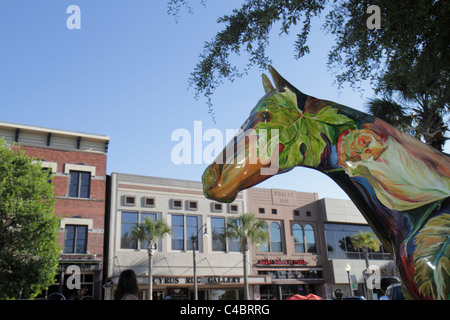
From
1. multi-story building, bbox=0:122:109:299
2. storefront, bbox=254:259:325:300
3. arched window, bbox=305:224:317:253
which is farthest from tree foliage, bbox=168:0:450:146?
arched window, bbox=305:224:317:253

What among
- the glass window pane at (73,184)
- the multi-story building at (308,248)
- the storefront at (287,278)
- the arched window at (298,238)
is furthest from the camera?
the arched window at (298,238)

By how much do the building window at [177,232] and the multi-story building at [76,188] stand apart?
18.8 ft

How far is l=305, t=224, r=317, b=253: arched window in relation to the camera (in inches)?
1348

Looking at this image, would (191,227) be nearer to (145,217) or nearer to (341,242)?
(145,217)

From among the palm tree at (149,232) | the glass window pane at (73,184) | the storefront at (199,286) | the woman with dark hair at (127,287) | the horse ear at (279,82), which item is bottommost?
the storefront at (199,286)

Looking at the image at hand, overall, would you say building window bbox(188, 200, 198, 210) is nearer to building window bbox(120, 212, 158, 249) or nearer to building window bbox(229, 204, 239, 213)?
building window bbox(229, 204, 239, 213)

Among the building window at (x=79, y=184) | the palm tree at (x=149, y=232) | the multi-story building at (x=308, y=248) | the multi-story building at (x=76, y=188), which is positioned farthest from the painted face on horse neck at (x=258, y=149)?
the multi-story building at (x=308, y=248)

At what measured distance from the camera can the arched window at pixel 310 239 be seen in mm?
34250

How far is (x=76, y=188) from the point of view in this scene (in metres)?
25.5

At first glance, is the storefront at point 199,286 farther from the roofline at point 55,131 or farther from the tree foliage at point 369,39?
the tree foliage at point 369,39

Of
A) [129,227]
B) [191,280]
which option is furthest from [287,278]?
[129,227]

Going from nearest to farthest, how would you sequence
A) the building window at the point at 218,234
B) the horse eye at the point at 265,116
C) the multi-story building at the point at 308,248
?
the horse eye at the point at 265,116 < the building window at the point at 218,234 < the multi-story building at the point at 308,248
